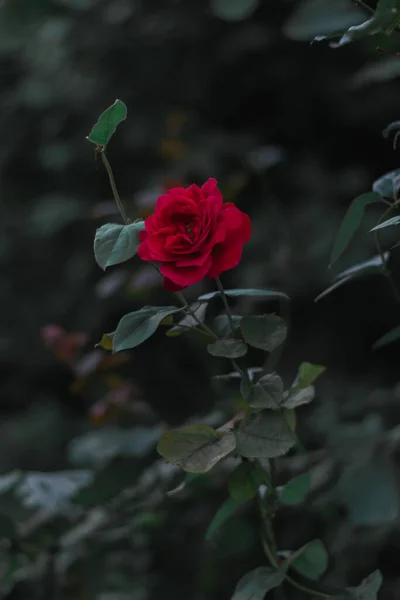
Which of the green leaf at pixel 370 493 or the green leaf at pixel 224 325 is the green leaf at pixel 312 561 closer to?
the green leaf at pixel 224 325

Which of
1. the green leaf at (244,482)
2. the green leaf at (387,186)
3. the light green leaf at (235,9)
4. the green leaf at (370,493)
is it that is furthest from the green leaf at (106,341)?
the light green leaf at (235,9)

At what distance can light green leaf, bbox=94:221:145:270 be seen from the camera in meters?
0.52

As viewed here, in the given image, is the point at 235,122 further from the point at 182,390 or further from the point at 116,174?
the point at 182,390

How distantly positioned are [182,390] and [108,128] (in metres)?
1.34

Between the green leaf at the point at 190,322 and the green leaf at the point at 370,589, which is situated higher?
the green leaf at the point at 190,322

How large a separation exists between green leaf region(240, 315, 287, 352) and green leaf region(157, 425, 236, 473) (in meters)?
0.07

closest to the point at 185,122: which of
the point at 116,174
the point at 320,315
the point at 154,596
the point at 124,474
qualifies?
Answer: the point at 116,174

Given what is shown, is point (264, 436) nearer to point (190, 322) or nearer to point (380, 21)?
point (190, 322)

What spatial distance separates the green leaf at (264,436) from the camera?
0.53 meters

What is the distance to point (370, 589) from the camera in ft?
1.89

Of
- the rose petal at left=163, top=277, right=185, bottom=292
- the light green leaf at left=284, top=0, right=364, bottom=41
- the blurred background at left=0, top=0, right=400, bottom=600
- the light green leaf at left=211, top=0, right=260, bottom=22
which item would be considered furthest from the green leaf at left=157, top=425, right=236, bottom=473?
the light green leaf at left=211, top=0, right=260, bottom=22

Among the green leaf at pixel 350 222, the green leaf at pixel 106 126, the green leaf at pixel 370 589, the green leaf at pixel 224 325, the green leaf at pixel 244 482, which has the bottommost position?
the green leaf at pixel 370 589

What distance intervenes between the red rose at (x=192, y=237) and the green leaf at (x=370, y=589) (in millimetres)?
260

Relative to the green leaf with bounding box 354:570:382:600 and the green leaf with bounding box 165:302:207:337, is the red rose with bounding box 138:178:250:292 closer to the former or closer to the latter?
the green leaf with bounding box 165:302:207:337
